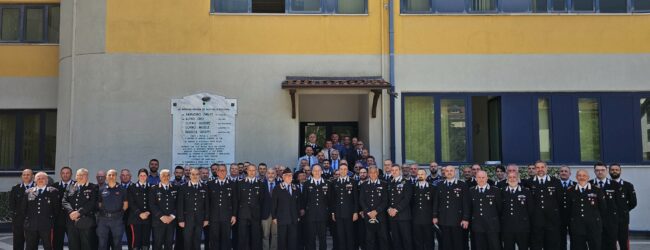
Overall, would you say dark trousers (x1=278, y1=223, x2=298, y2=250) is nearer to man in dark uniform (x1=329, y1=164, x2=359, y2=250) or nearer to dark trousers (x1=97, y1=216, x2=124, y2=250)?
man in dark uniform (x1=329, y1=164, x2=359, y2=250)

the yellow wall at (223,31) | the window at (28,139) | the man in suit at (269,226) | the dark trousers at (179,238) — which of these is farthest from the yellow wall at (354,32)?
the dark trousers at (179,238)

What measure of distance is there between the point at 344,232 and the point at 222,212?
2.19 meters

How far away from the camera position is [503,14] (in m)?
13.4

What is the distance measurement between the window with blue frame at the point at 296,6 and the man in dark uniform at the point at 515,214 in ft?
19.8

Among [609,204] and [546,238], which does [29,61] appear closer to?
[546,238]

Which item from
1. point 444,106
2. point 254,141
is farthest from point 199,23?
point 444,106

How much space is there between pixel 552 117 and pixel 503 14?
2723mm

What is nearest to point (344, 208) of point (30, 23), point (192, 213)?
point (192, 213)

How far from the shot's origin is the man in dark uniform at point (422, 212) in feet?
32.0

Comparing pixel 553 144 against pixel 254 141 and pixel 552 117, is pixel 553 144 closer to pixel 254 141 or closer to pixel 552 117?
pixel 552 117

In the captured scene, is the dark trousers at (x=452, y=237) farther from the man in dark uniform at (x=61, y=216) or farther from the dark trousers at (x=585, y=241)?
the man in dark uniform at (x=61, y=216)

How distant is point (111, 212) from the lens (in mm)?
9391

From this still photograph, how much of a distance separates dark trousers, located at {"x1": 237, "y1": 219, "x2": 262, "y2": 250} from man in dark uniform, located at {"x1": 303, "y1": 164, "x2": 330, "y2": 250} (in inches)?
35.0

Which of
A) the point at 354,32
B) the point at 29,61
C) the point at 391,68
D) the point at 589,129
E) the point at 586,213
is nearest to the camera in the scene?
the point at 586,213
